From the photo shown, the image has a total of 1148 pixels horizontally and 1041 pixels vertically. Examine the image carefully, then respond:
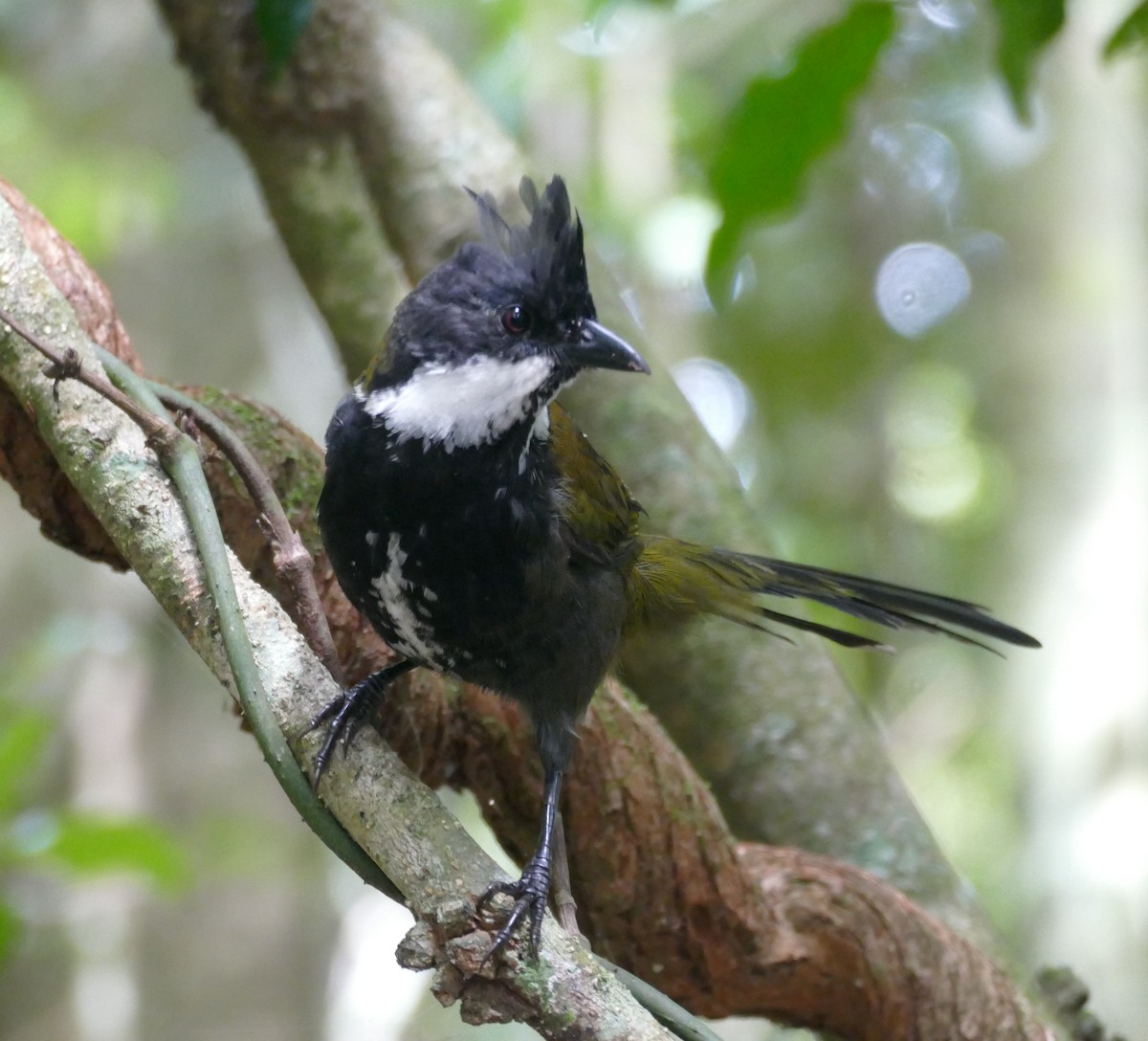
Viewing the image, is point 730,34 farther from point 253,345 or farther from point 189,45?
point 189,45

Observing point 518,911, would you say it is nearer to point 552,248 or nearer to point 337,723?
point 337,723

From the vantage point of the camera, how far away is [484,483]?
188 cm

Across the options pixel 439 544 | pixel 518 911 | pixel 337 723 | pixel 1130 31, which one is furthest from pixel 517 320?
pixel 1130 31

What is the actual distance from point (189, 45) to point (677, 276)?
7.88 ft

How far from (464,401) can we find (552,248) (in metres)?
0.28

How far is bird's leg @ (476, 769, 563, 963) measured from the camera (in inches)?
51.2

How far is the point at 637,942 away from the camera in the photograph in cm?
207

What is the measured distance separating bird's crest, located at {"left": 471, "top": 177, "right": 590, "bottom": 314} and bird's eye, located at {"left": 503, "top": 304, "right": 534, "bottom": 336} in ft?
0.15

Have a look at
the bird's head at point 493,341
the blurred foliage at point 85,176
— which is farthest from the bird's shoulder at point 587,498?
the blurred foliage at point 85,176

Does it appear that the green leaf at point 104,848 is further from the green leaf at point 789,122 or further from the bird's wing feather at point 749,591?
the green leaf at point 789,122

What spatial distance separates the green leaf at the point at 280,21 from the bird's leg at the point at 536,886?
142 centimetres

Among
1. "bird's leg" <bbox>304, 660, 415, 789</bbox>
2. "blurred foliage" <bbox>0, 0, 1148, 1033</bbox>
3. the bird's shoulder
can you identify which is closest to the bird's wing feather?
the bird's shoulder

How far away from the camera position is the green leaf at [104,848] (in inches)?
98.4

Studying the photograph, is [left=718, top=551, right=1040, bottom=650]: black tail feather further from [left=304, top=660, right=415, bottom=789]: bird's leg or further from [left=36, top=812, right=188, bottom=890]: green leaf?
[left=36, top=812, right=188, bottom=890]: green leaf
